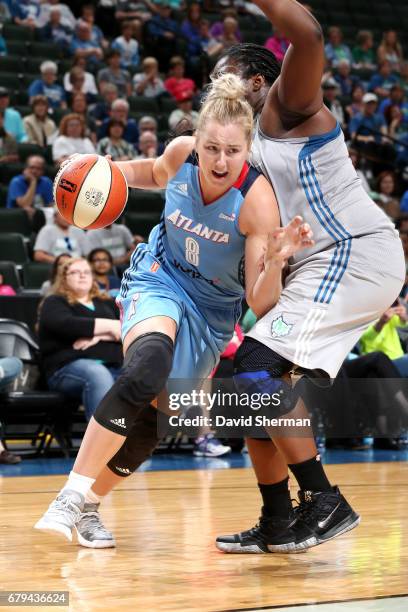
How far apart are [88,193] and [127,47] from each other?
10.8 m

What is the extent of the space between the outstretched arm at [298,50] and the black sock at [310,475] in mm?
1240

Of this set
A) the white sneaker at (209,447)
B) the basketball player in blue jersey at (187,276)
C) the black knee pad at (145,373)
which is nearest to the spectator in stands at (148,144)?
the white sneaker at (209,447)

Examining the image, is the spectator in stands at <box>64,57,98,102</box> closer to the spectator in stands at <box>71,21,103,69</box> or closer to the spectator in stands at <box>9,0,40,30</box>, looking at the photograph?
the spectator in stands at <box>71,21,103,69</box>

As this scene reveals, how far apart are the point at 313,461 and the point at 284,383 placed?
0.34 m

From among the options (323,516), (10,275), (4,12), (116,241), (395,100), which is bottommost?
(10,275)

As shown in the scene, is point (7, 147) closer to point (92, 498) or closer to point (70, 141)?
point (70, 141)

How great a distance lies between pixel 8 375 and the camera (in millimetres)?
6867

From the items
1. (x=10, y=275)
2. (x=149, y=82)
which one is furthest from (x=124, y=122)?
(x=10, y=275)

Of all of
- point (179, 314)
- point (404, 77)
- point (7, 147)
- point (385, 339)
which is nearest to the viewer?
point (179, 314)

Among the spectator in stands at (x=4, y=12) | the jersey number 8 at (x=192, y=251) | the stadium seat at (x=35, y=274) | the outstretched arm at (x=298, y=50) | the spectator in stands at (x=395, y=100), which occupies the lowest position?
the stadium seat at (x=35, y=274)

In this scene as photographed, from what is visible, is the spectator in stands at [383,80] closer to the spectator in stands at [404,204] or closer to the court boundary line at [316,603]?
the spectator in stands at [404,204]

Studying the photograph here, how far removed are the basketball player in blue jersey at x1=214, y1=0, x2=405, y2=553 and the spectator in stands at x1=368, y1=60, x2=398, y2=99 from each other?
42.4 ft

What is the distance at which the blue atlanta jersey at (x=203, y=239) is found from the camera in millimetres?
3553

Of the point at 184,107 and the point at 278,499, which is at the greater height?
the point at 184,107
